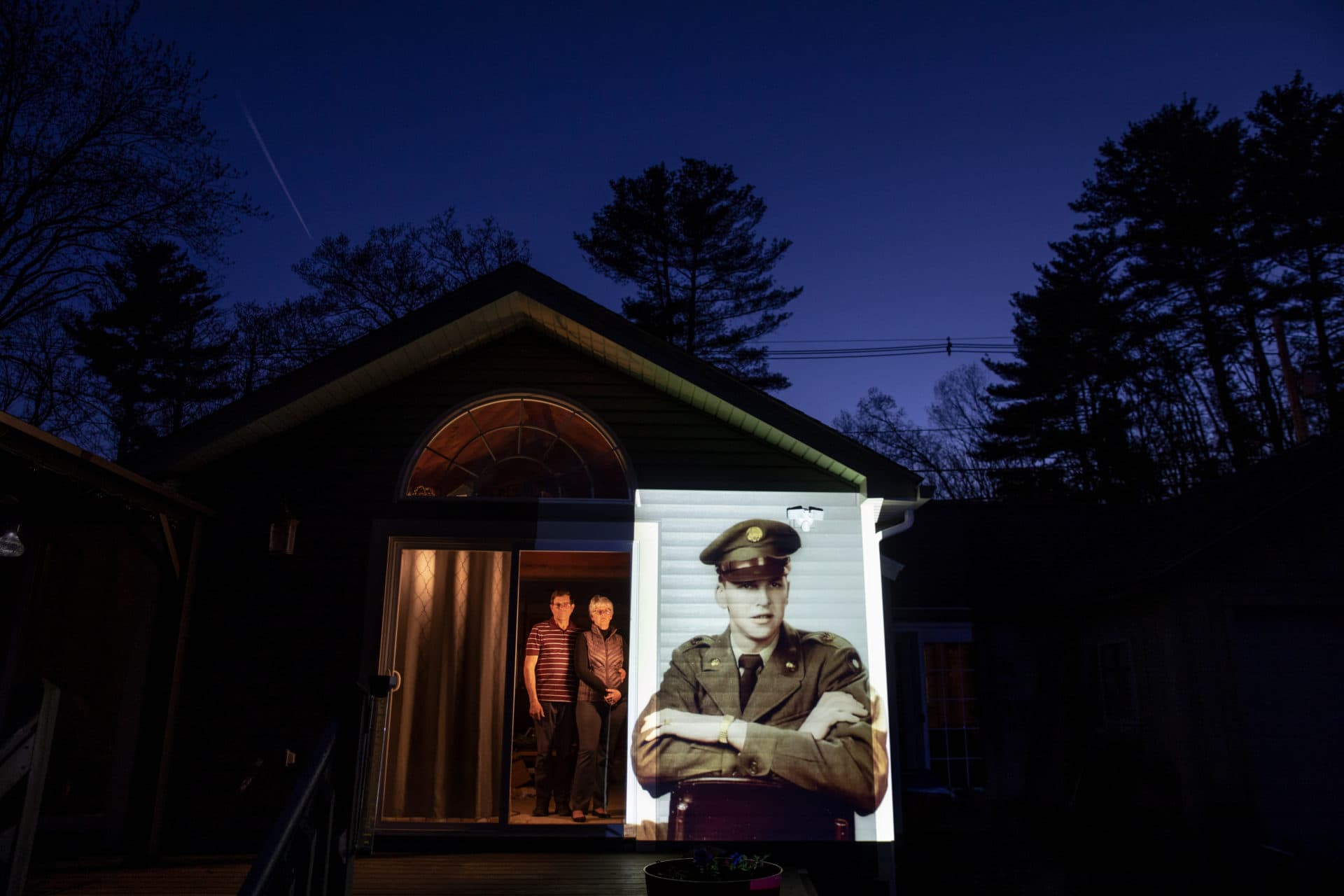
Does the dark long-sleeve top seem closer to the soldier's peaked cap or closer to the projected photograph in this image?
the projected photograph

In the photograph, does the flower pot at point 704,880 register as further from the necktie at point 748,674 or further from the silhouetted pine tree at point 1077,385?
the silhouetted pine tree at point 1077,385

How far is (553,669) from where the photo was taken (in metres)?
6.97

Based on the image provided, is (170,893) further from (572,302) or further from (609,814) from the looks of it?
(572,302)

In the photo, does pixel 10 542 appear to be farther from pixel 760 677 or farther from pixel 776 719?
pixel 776 719

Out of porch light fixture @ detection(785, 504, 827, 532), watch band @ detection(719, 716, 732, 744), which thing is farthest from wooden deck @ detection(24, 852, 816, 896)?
porch light fixture @ detection(785, 504, 827, 532)

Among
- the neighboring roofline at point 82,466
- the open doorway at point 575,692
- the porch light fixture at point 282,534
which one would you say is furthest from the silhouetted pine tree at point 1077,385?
the neighboring roofline at point 82,466

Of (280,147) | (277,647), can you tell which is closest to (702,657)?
(277,647)

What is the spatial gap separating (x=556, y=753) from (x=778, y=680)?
6.66 feet

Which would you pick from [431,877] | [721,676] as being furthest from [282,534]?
[721,676]

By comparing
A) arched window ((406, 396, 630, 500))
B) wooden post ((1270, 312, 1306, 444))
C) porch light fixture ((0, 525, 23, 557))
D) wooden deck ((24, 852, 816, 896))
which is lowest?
wooden deck ((24, 852, 816, 896))

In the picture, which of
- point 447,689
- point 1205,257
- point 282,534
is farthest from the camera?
point 1205,257

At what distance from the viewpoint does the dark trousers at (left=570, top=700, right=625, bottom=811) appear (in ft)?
21.9

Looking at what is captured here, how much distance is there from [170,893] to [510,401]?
11.6 feet

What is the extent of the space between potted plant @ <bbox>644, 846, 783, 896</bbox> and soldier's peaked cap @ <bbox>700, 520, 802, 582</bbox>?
7.21 ft
